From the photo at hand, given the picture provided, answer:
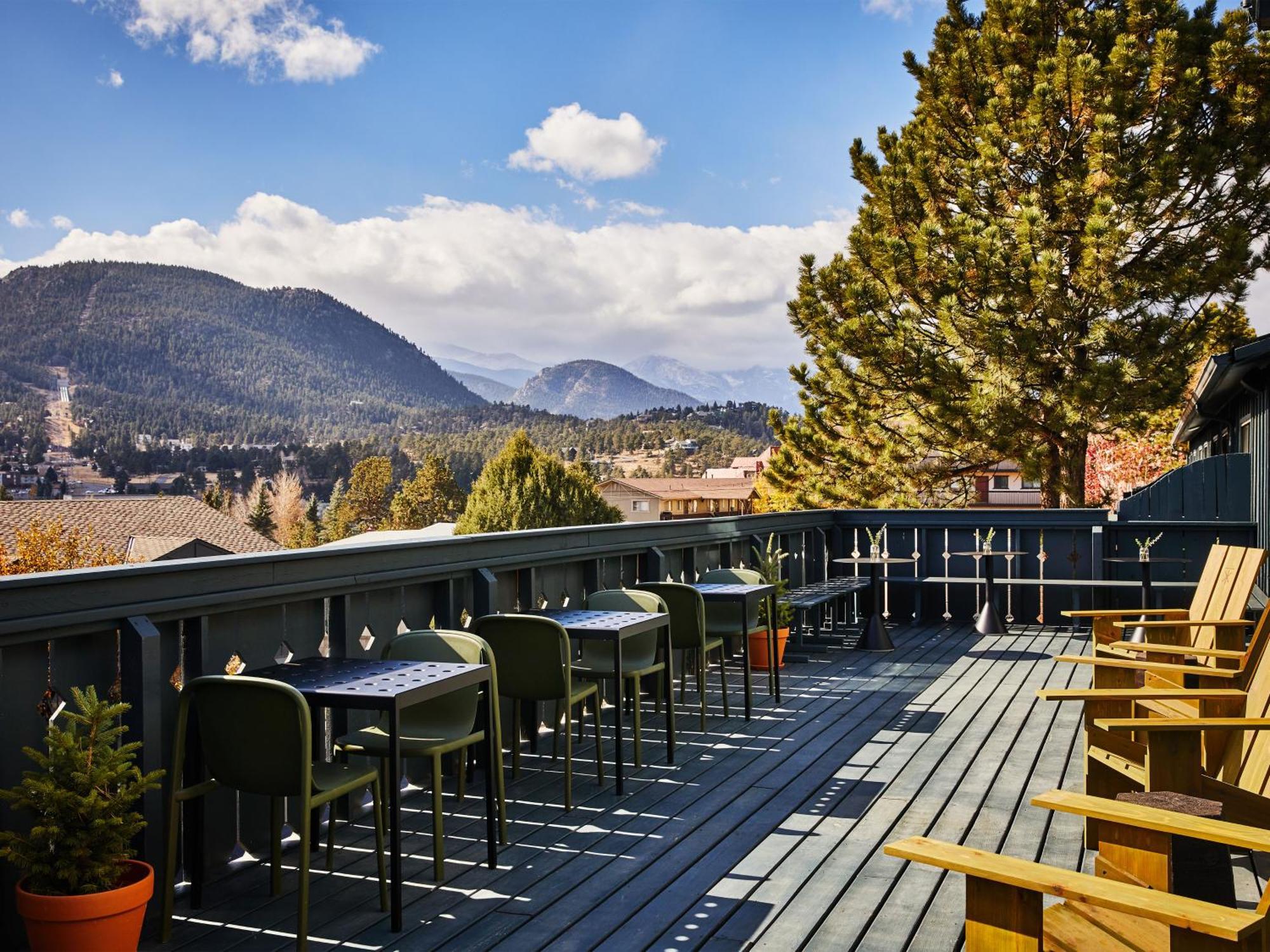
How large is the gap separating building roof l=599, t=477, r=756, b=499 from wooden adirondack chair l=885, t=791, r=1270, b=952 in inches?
2714

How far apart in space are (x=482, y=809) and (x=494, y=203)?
151086mm

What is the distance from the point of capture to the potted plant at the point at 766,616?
7.30 m

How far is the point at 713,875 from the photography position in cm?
350

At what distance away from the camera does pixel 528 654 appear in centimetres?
434

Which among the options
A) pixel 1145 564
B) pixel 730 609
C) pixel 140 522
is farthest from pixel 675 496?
pixel 730 609

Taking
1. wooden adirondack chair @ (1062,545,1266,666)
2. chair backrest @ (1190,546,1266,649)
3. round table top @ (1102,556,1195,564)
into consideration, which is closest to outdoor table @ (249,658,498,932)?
wooden adirondack chair @ (1062,545,1266,666)

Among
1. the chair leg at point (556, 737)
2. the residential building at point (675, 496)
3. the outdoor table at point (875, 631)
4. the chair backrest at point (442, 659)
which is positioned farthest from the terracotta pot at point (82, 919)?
the residential building at point (675, 496)

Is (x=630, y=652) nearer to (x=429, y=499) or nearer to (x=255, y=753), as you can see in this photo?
(x=255, y=753)

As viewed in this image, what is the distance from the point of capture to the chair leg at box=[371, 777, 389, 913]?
327cm

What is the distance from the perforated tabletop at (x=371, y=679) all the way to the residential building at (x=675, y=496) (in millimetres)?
66297

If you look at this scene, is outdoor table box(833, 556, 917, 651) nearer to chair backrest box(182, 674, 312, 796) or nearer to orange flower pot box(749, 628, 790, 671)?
orange flower pot box(749, 628, 790, 671)

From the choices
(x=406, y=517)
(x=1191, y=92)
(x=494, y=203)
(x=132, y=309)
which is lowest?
(x=406, y=517)

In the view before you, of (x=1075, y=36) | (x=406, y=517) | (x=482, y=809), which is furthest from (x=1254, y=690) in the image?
(x=406, y=517)

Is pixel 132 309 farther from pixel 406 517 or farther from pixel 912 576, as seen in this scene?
pixel 912 576
